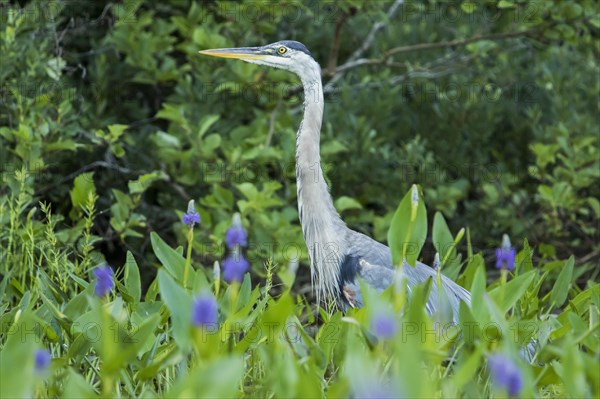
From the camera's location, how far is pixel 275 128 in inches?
243

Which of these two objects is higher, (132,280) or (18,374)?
(18,374)

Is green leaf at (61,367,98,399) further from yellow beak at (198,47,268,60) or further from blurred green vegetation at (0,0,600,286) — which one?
yellow beak at (198,47,268,60)

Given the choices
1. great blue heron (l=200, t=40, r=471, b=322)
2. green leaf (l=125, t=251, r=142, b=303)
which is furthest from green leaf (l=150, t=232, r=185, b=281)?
great blue heron (l=200, t=40, r=471, b=322)

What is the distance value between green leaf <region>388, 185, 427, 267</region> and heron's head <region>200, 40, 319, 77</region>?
1.81 metres

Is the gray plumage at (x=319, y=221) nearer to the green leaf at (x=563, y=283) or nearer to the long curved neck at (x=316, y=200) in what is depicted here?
the long curved neck at (x=316, y=200)

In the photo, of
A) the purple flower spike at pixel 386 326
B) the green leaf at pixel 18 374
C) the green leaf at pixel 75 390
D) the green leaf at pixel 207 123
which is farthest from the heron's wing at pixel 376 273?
the green leaf at pixel 18 374

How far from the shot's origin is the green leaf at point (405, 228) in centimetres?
311

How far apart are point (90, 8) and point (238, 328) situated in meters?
4.23

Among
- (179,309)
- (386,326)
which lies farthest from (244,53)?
(386,326)

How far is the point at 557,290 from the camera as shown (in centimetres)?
428

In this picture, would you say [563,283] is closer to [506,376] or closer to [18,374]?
[506,376]

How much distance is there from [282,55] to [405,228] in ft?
6.87

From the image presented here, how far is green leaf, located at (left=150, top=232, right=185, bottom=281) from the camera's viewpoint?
378 cm

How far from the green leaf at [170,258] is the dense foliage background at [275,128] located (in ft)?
1.91
